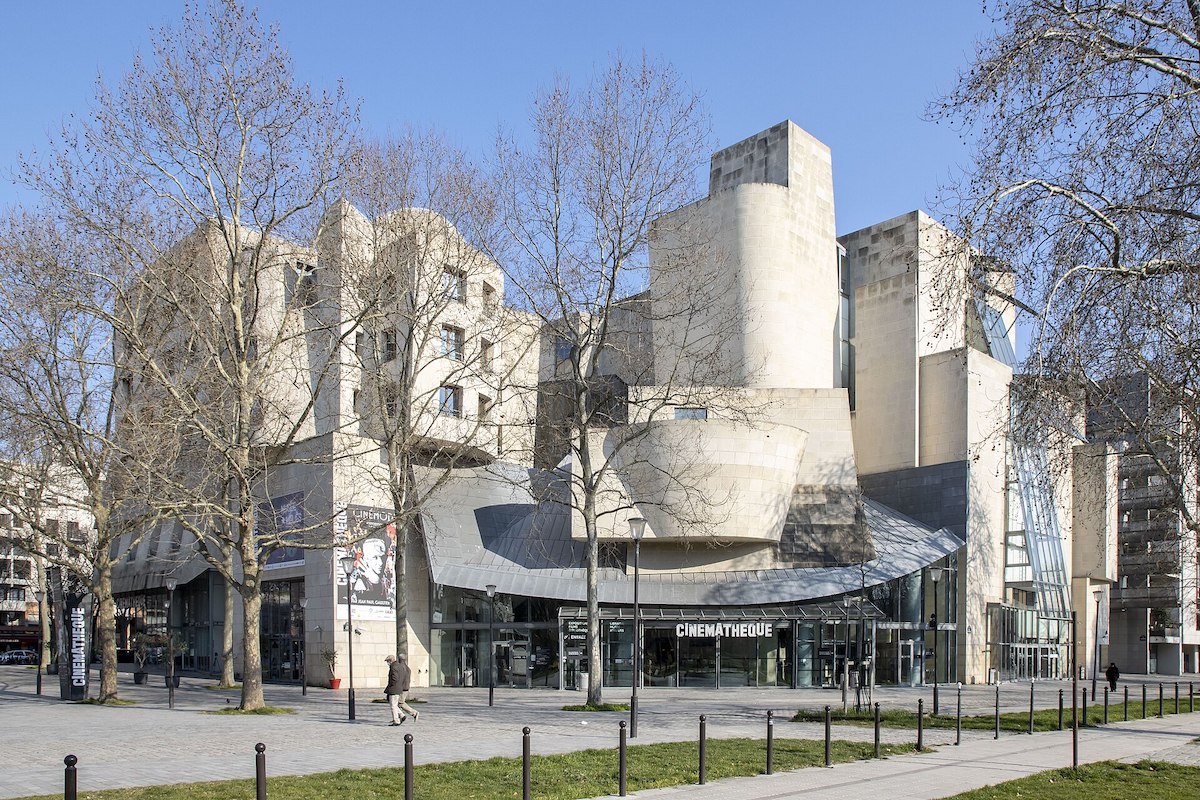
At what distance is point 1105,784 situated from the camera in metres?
15.8

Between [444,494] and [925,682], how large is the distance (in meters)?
24.9

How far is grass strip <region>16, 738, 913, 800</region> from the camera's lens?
13328 millimetres

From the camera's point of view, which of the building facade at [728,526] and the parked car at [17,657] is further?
the parked car at [17,657]

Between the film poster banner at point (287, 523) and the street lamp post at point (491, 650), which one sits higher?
the film poster banner at point (287, 523)

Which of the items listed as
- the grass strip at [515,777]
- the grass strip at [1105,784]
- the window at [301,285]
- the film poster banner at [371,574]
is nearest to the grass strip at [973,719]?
the grass strip at [515,777]

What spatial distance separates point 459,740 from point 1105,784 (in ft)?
37.8

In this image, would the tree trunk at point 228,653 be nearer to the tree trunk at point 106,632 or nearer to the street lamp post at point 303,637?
the street lamp post at point 303,637

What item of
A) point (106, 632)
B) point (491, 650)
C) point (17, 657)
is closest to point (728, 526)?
point (491, 650)

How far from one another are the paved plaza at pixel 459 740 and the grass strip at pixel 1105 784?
525mm

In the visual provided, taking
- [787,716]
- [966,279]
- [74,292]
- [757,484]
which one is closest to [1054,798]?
[966,279]

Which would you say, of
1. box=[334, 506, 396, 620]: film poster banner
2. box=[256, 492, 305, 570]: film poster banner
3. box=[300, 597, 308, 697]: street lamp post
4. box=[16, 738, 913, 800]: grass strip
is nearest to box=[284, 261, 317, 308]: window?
box=[256, 492, 305, 570]: film poster banner

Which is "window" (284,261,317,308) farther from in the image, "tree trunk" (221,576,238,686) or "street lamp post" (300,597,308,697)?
"street lamp post" (300,597,308,697)

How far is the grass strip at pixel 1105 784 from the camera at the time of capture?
14.4m

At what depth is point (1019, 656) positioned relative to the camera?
5903 centimetres
